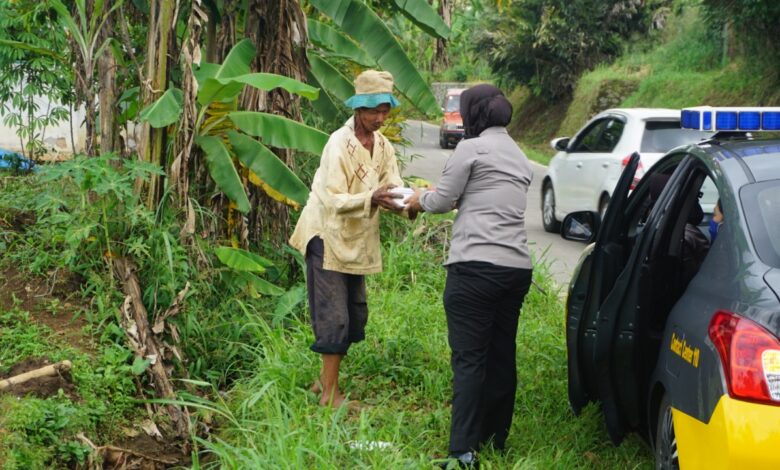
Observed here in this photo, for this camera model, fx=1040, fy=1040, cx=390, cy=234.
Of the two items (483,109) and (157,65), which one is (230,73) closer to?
(157,65)

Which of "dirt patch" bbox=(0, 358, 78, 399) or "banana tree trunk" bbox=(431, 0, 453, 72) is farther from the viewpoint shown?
"banana tree trunk" bbox=(431, 0, 453, 72)

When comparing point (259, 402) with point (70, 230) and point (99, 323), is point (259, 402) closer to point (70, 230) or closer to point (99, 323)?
point (99, 323)

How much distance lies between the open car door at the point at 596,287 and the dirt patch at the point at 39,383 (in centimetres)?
261

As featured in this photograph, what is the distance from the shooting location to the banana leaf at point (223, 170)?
279 inches

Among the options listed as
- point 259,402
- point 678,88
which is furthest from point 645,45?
point 259,402

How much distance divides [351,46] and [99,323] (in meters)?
4.00

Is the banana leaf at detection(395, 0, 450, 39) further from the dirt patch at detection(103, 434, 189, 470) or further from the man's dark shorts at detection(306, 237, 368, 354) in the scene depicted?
the dirt patch at detection(103, 434, 189, 470)

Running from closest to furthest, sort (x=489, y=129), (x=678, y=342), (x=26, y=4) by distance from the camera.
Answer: (x=678, y=342), (x=489, y=129), (x=26, y=4)

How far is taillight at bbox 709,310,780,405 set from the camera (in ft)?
10.9

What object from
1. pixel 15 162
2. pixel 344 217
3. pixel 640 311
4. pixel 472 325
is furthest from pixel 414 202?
pixel 15 162

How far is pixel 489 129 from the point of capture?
489 cm

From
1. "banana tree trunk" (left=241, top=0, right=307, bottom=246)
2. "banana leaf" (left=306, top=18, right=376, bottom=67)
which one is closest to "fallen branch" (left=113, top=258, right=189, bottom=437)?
"banana tree trunk" (left=241, top=0, right=307, bottom=246)

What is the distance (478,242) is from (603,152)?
22.8ft

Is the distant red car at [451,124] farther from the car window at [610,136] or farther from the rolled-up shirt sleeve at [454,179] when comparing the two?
the rolled-up shirt sleeve at [454,179]
